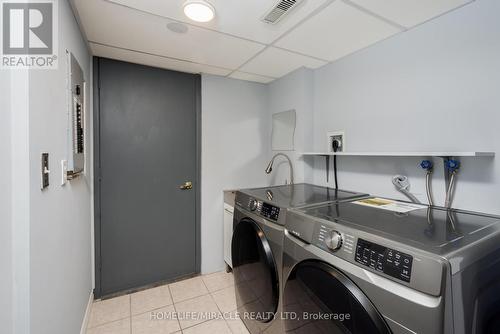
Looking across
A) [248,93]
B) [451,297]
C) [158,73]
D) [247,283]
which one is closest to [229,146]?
[248,93]

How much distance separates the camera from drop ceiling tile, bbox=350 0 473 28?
1233mm

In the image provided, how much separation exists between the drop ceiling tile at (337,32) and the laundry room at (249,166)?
0.01 m

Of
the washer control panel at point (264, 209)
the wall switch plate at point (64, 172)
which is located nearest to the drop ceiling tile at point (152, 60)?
the wall switch plate at point (64, 172)

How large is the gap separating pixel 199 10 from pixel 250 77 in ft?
4.13

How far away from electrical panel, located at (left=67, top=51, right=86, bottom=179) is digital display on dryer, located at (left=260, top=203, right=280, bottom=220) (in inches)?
43.8

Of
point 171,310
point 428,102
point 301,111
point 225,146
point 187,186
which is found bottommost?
point 171,310

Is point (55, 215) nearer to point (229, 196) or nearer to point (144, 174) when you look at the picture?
point (144, 174)

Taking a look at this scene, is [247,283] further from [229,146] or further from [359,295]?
[229,146]

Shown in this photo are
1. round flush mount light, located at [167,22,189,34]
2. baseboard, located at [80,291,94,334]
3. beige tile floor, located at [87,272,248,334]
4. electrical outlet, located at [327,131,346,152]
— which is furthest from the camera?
electrical outlet, located at [327,131,346,152]

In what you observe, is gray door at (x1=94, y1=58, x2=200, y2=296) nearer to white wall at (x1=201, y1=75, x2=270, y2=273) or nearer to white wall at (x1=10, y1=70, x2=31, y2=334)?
white wall at (x1=201, y1=75, x2=270, y2=273)

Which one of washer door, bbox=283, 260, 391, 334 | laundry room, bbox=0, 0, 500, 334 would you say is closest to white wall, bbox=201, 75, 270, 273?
laundry room, bbox=0, 0, 500, 334

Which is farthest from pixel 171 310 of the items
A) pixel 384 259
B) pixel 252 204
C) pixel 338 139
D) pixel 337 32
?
pixel 337 32

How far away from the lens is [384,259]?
0.74 m

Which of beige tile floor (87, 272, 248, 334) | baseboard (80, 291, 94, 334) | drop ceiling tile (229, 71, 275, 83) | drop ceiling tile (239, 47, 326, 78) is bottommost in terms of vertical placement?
beige tile floor (87, 272, 248, 334)
